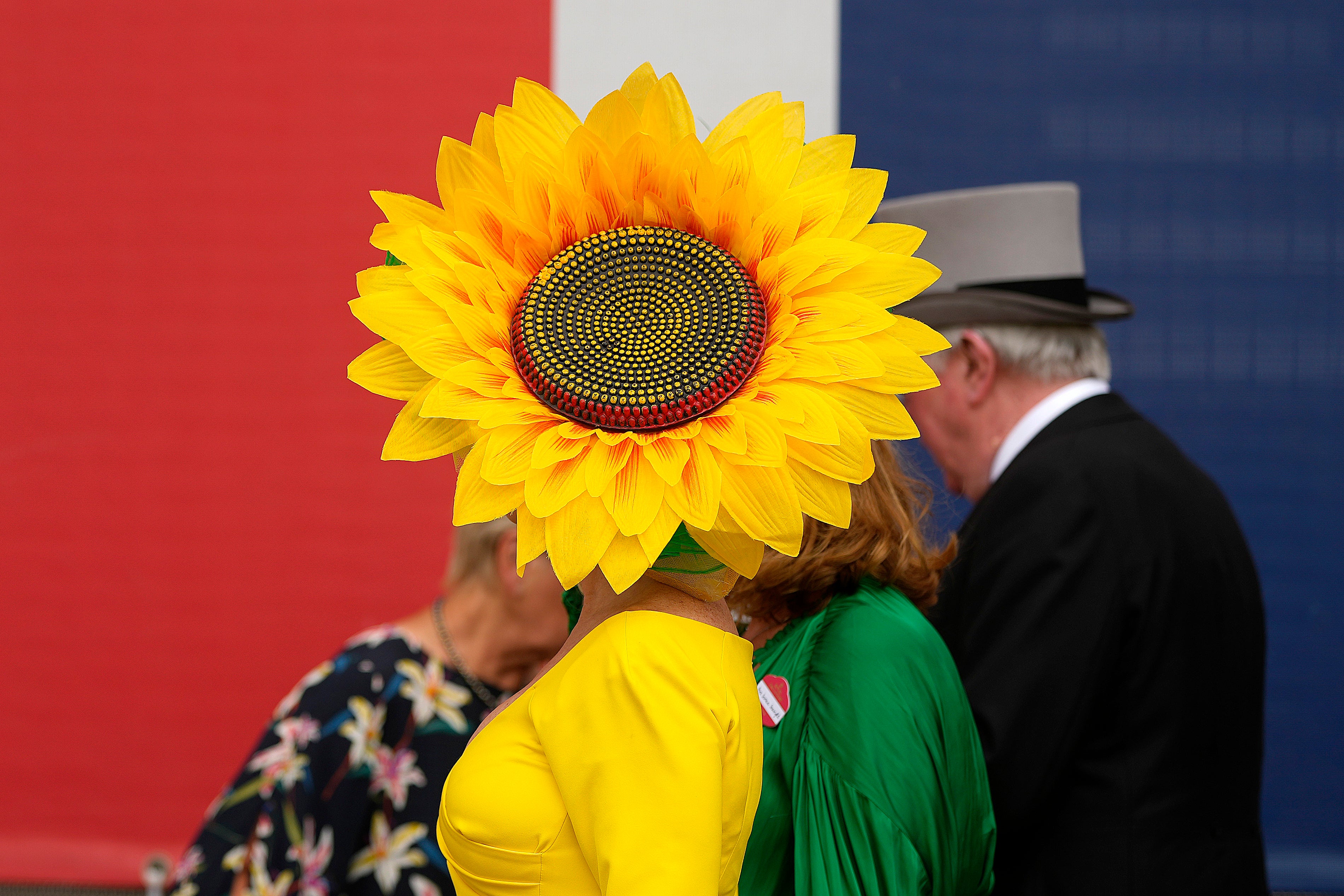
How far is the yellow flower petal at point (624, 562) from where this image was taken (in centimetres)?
73

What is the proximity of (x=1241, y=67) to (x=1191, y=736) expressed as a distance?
165cm

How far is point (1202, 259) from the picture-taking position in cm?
235

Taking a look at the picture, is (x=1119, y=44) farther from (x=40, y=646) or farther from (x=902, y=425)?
(x=40, y=646)

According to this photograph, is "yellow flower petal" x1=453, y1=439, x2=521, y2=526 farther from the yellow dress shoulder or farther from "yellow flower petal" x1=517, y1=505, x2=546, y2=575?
the yellow dress shoulder

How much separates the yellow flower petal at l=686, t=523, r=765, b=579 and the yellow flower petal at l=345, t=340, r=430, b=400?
0.25 meters

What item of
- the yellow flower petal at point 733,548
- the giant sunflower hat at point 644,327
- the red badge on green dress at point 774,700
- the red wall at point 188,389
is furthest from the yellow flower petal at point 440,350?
the red wall at point 188,389

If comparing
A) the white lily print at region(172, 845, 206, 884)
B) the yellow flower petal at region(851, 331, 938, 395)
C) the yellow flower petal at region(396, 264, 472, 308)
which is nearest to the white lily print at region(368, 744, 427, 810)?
the white lily print at region(172, 845, 206, 884)

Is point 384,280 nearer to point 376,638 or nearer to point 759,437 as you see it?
point 759,437

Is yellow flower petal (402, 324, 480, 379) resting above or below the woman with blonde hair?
above

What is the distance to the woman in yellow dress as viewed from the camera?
74cm

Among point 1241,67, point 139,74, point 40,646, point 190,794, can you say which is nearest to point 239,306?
point 139,74

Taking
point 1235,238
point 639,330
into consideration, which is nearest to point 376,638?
point 639,330

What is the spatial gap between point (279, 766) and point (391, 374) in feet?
3.38

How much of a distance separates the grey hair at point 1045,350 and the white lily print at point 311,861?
4.23ft
